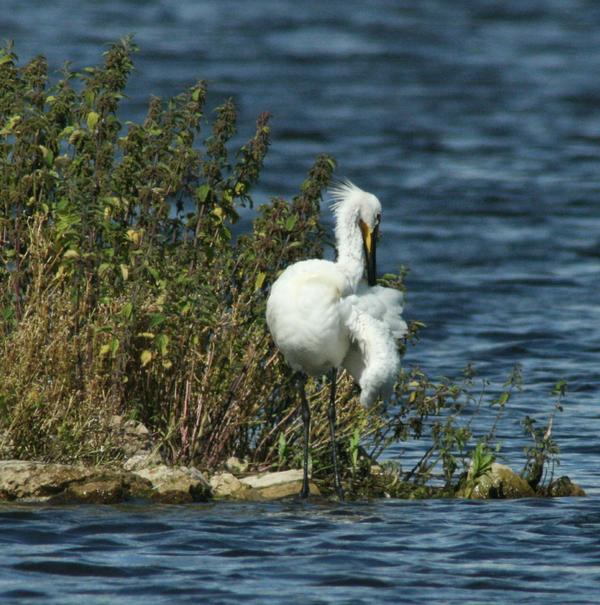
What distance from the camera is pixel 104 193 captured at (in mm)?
10336

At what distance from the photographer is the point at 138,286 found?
10.1 m

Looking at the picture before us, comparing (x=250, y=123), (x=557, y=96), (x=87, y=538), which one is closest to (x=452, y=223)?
(x=250, y=123)

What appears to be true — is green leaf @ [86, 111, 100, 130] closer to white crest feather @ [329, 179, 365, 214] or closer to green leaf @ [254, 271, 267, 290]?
green leaf @ [254, 271, 267, 290]

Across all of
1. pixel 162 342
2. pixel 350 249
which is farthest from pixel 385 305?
pixel 162 342

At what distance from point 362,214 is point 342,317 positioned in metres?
0.90

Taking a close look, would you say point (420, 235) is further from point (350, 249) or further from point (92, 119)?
point (92, 119)

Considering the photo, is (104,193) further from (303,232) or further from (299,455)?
(299,455)

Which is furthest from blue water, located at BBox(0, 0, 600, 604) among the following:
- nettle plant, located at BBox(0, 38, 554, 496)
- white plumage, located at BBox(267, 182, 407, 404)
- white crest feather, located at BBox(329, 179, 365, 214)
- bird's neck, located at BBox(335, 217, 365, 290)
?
bird's neck, located at BBox(335, 217, 365, 290)

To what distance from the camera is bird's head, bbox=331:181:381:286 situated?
11.0 meters

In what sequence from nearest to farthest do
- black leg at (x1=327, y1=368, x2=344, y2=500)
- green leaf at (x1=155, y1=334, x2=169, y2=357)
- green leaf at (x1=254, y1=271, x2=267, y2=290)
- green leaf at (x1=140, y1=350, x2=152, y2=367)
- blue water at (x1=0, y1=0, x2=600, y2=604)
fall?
1. blue water at (x1=0, y1=0, x2=600, y2=604)
2. green leaf at (x1=155, y1=334, x2=169, y2=357)
3. green leaf at (x1=140, y1=350, x2=152, y2=367)
4. black leg at (x1=327, y1=368, x2=344, y2=500)
5. green leaf at (x1=254, y1=271, x2=267, y2=290)

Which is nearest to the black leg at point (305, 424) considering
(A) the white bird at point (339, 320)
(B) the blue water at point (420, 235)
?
(A) the white bird at point (339, 320)

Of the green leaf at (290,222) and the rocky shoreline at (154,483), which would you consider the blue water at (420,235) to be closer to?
the rocky shoreline at (154,483)

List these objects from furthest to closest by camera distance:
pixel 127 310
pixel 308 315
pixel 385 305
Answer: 1. pixel 385 305
2. pixel 308 315
3. pixel 127 310

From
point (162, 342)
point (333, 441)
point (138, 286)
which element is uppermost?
point (138, 286)
